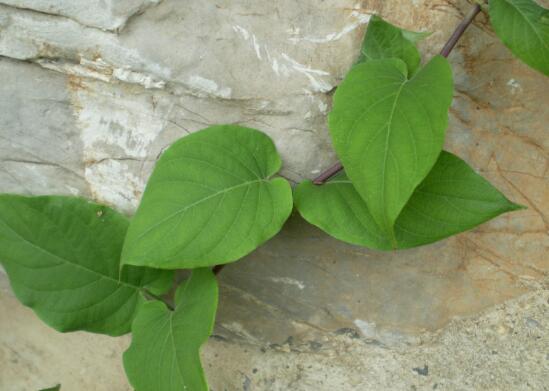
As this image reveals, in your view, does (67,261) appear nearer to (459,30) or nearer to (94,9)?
(94,9)

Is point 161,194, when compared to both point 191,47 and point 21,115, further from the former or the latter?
point 21,115

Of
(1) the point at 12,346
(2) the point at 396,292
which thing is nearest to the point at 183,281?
(2) the point at 396,292

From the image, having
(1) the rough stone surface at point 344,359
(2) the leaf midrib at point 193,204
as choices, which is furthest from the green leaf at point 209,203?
(1) the rough stone surface at point 344,359

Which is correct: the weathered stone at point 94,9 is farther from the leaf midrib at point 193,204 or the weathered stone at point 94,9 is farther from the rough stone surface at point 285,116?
the leaf midrib at point 193,204

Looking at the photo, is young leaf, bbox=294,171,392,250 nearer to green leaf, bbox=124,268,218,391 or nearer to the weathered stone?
green leaf, bbox=124,268,218,391

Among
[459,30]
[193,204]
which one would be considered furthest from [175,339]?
[459,30]

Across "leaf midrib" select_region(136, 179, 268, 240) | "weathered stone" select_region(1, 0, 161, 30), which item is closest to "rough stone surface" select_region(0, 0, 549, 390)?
"weathered stone" select_region(1, 0, 161, 30)
